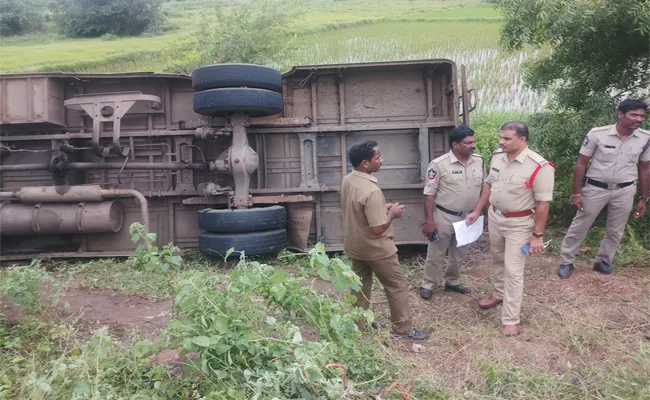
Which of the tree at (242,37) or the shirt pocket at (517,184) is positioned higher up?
the tree at (242,37)

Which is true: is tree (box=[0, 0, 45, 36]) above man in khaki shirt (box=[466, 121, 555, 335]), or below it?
above

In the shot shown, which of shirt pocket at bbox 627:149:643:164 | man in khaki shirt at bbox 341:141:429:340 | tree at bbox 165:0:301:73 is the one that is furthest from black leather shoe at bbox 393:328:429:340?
tree at bbox 165:0:301:73

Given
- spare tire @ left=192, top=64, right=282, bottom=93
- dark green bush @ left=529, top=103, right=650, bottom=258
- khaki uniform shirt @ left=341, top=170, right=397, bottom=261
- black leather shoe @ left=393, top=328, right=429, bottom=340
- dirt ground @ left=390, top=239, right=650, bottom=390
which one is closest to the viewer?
dirt ground @ left=390, top=239, right=650, bottom=390

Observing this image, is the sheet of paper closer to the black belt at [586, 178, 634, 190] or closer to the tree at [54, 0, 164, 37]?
the black belt at [586, 178, 634, 190]

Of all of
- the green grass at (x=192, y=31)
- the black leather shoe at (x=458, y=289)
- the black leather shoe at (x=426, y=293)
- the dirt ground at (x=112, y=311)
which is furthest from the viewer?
the green grass at (x=192, y=31)

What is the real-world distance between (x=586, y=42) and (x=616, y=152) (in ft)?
6.76

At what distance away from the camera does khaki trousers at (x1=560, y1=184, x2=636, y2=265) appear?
15.6 feet

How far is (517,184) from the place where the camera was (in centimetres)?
379

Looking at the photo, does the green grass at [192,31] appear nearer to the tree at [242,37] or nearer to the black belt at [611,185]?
the tree at [242,37]

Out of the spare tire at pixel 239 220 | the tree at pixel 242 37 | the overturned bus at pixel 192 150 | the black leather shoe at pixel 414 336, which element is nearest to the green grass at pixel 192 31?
the tree at pixel 242 37

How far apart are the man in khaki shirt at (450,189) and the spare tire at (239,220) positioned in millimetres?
1877

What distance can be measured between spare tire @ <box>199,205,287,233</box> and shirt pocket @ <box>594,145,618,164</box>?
3.43 meters

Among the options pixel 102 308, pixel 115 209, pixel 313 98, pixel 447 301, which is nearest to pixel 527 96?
pixel 313 98

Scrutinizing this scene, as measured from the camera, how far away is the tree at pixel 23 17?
701 inches
